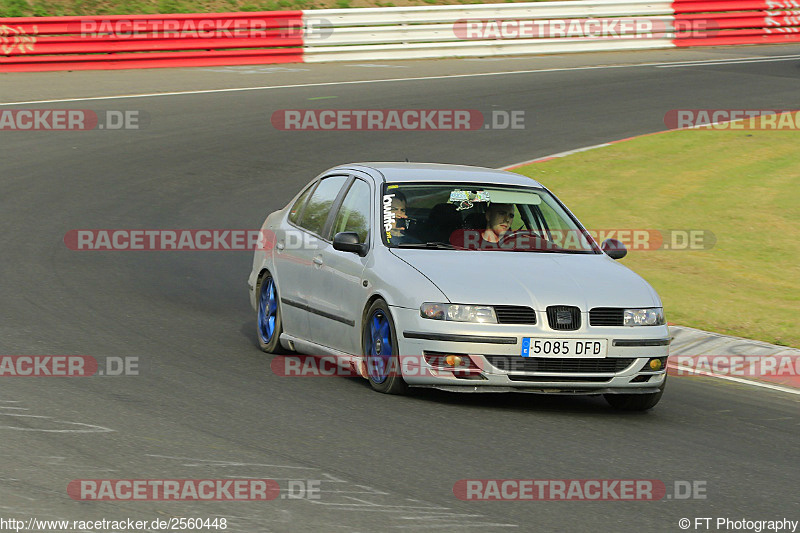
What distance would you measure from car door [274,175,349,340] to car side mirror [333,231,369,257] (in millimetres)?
716

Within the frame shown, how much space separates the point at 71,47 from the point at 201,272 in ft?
48.3

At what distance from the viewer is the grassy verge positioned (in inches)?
1236

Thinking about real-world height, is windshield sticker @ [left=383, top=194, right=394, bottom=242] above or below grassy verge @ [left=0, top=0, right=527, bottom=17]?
below

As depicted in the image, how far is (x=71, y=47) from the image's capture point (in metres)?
26.6

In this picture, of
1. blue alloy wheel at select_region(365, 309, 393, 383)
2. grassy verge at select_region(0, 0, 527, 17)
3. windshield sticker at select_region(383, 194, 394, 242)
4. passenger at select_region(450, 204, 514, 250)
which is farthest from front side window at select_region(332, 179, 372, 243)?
grassy verge at select_region(0, 0, 527, 17)

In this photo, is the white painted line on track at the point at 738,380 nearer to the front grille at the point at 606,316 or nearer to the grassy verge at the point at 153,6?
the front grille at the point at 606,316

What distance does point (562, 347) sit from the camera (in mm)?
7898

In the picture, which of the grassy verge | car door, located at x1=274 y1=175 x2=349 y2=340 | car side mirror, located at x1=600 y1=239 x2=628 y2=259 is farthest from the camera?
the grassy verge

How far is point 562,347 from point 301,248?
2.63 metres

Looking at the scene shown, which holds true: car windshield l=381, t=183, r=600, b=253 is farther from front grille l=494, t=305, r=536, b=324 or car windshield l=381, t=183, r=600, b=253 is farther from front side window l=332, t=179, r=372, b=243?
front grille l=494, t=305, r=536, b=324

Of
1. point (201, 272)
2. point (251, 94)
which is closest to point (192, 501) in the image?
point (201, 272)

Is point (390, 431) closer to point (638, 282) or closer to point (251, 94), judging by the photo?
point (638, 282)

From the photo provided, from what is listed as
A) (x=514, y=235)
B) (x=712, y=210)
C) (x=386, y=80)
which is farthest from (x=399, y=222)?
(x=386, y=80)

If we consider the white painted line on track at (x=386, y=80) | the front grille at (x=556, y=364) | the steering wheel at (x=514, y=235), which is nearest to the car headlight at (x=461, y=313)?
the front grille at (x=556, y=364)
